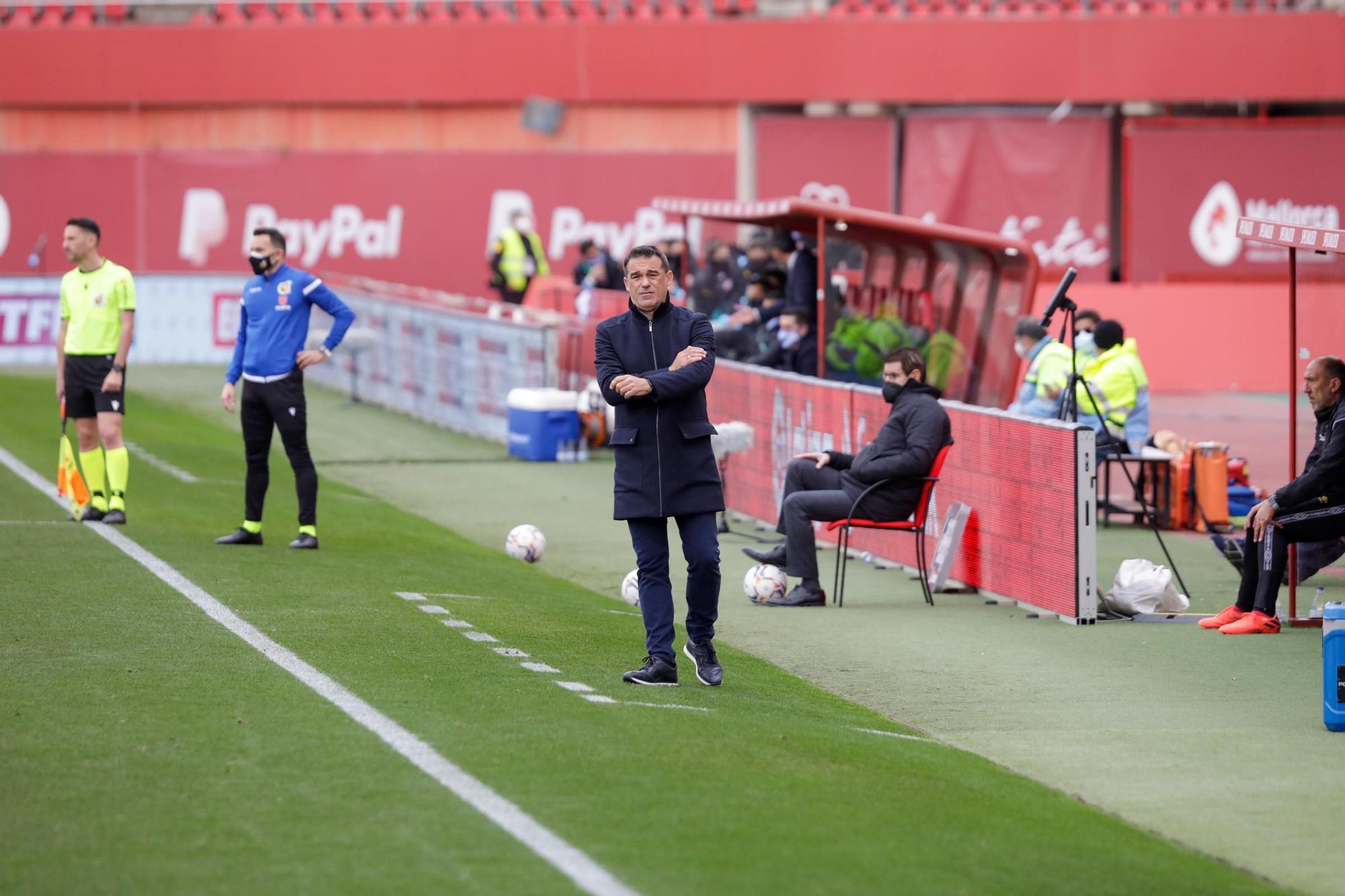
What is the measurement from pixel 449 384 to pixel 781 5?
37.0 ft

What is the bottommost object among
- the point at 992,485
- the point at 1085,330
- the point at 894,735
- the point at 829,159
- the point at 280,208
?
the point at 894,735

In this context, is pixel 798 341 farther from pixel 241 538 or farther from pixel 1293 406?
pixel 241 538

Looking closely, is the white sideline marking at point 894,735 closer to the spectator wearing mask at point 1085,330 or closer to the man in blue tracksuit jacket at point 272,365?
the man in blue tracksuit jacket at point 272,365

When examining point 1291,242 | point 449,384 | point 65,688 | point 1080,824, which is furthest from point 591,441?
point 1080,824

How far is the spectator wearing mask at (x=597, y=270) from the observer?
82.8ft

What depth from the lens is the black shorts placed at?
1236cm

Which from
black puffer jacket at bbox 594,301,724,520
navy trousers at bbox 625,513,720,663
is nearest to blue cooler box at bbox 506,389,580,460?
navy trousers at bbox 625,513,720,663

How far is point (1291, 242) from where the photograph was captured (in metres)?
10.3

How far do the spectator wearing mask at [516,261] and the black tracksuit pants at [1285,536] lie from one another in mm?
17995

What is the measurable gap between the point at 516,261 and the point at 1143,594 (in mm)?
17636

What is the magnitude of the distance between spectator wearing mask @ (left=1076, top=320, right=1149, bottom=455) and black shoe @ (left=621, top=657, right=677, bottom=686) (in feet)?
25.4

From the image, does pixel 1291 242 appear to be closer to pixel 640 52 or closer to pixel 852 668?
pixel 852 668

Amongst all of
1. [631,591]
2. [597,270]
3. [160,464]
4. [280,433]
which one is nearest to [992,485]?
[631,591]

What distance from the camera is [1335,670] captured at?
7949 millimetres
